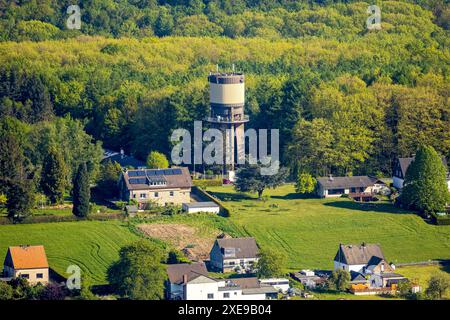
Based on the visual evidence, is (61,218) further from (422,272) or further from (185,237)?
(422,272)

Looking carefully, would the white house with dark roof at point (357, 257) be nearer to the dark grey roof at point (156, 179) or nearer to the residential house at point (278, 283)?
the residential house at point (278, 283)

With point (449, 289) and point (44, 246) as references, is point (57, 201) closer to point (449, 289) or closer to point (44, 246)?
point (44, 246)

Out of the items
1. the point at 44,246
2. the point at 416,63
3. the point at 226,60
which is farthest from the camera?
the point at 226,60

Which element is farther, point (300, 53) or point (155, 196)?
point (300, 53)

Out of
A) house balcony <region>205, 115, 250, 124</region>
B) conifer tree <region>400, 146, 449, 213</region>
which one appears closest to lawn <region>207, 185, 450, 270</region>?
conifer tree <region>400, 146, 449, 213</region>

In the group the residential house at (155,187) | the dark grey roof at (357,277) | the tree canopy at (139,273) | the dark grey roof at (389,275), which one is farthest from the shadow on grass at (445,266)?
the residential house at (155,187)

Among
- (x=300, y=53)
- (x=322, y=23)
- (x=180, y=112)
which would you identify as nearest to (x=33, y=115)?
(x=180, y=112)

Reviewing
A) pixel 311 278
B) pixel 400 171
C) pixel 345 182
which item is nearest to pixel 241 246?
pixel 311 278
